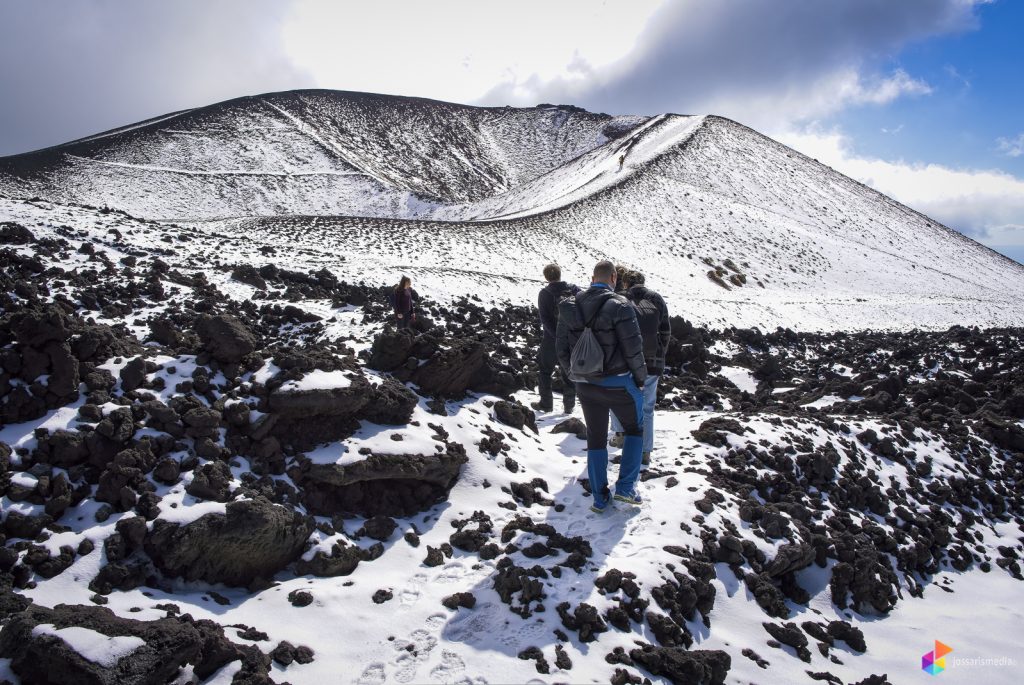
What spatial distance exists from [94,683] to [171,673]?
1.39ft

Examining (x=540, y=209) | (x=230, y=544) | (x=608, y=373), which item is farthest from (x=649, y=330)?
(x=540, y=209)

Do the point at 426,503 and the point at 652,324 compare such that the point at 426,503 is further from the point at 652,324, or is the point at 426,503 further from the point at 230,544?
the point at 652,324

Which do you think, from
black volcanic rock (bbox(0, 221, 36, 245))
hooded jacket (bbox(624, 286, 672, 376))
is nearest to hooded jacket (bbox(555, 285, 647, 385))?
hooded jacket (bbox(624, 286, 672, 376))

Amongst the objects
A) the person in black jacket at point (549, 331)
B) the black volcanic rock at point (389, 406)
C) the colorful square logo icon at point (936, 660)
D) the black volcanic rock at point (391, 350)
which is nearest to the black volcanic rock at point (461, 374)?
the black volcanic rock at point (391, 350)

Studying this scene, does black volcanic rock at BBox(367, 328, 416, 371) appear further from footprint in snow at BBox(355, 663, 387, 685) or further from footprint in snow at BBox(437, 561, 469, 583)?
footprint in snow at BBox(355, 663, 387, 685)

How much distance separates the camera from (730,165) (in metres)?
53.4

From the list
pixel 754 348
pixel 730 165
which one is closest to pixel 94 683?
pixel 754 348

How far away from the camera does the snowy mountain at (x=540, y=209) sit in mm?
26203

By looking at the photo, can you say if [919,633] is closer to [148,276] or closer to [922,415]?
[922,415]

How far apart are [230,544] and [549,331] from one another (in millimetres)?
5741

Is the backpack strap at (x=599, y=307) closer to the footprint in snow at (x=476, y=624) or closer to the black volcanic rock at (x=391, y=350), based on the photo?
the footprint in snow at (x=476, y=624)

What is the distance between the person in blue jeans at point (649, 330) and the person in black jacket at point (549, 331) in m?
1.28

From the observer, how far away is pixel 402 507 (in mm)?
6488

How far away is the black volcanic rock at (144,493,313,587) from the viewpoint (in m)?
4.93
